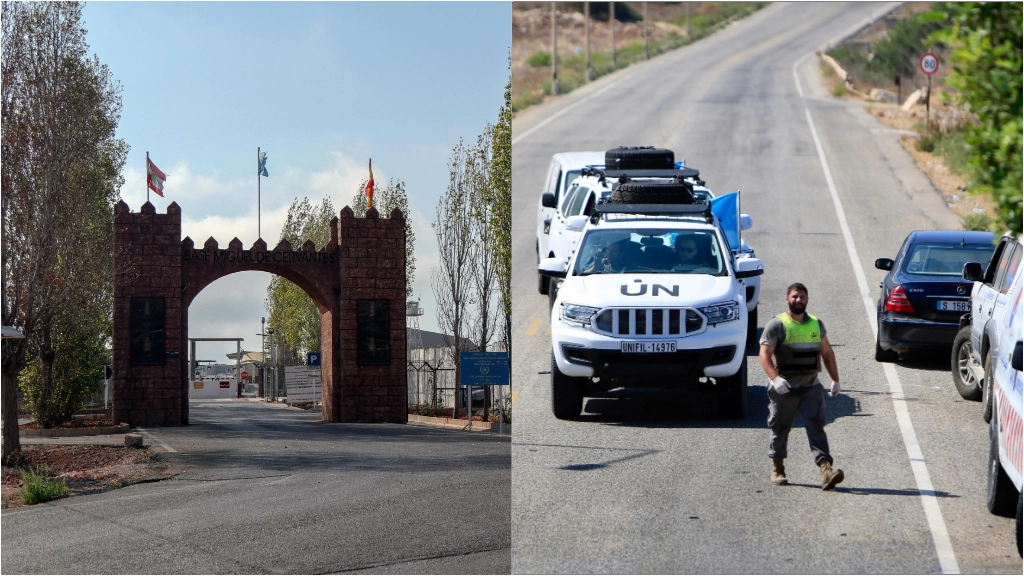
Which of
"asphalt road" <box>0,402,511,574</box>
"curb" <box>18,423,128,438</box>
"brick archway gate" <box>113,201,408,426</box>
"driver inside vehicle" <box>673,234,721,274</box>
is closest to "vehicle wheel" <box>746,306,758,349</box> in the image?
"driver inside vehicle" <box>673,234,721,274</box>

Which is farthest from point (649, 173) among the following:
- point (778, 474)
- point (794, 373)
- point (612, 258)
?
point (778, 474)

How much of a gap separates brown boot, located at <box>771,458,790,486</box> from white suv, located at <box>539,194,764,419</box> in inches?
82.6

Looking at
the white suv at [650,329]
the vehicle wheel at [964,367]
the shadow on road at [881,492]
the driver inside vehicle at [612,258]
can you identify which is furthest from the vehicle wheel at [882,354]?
the shadow on road at [881,492]

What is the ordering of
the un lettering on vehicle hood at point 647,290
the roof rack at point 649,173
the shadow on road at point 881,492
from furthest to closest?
the roof rack at point 649,173 < the un lettering on vehicle hood at point 647,290 < the shadow on road at point 881,492

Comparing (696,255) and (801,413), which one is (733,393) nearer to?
(696,255)

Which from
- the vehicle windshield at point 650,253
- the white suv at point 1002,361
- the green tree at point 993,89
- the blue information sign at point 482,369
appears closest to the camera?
the green tree at point 993,89

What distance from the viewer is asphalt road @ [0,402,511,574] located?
416 inches

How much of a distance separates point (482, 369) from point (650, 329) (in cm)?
1213

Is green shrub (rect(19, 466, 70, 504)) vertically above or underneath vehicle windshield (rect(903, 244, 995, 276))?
underneath

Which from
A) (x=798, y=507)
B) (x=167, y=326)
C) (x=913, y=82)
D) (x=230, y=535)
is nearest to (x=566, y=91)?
(x=913, y=82)

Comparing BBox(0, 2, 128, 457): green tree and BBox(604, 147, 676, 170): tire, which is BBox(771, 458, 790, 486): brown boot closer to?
BBox(604, 147, 676, 170): tire

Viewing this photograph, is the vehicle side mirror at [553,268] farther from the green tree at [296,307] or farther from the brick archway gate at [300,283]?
the green tree at [296,307]

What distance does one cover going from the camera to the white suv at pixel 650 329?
10.8 m

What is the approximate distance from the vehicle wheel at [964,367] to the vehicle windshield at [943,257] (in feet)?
5.97
